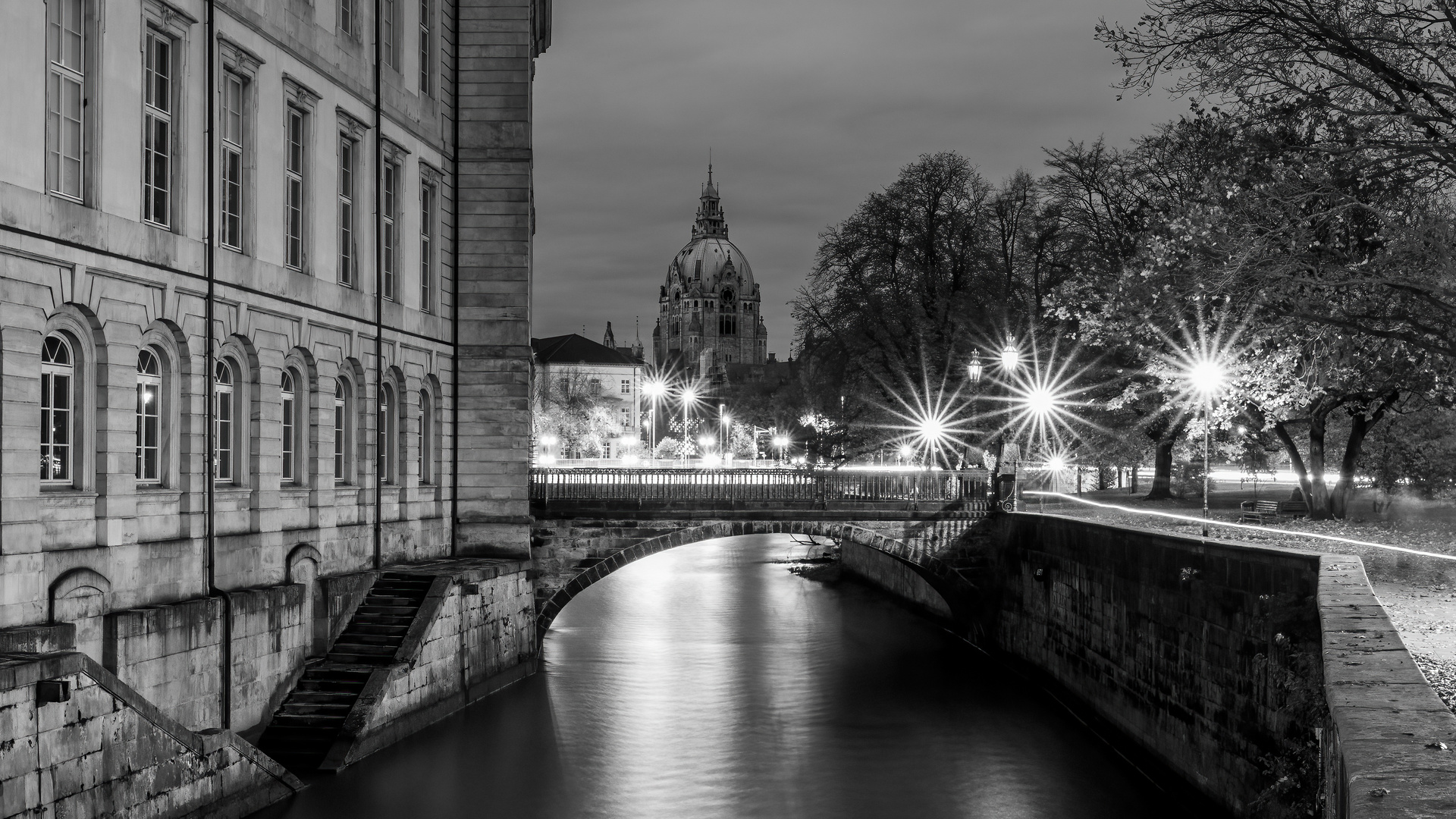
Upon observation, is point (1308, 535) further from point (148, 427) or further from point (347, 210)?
point (148, 427)

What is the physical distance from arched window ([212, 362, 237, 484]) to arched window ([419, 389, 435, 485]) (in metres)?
7.00

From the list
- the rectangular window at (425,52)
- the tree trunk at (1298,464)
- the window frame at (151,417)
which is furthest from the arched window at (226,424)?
the tree trunk at (1298,464)

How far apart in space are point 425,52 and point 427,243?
356 centimetres

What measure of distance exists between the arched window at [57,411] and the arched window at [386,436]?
8.64m

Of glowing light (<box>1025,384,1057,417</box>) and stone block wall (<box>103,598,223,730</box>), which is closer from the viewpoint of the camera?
stone block wall (<box>103,598,223,730</box>)

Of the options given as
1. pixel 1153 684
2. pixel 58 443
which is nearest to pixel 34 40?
pixel 58 443

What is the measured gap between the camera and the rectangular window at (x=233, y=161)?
1850cm

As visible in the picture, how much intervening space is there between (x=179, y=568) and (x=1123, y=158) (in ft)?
106

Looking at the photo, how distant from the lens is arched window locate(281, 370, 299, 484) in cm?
2102

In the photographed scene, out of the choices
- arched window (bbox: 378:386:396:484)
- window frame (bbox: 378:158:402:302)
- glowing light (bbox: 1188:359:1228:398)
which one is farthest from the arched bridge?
glowing light (bbox: 1188:359:1228:398)

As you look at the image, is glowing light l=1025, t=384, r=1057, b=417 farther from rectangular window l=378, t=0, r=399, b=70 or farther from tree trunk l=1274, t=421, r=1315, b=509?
rectangular window l=378, t=0, r=399, b=70

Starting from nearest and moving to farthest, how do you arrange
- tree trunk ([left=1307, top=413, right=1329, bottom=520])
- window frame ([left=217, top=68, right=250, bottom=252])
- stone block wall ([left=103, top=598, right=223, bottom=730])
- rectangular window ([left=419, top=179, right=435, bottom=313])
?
stone block wall ([left=103, top=598, right=223, bottom=730]), window frame ([left=217, top=68, right=250, bottom=252]), rectangular window ([left=419, top=179, right=435, bottom=313]), tree trunk ([left=1307, top=413, right=1329, bottom=520])

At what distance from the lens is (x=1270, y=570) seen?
50.6ft

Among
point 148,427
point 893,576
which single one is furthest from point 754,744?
point 893,576
